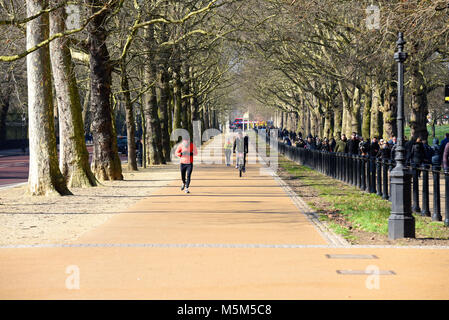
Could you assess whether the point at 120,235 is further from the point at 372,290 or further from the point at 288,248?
the point at 372,290

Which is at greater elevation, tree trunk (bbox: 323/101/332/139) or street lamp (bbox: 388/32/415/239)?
tree trunk (bbox: 323/101/332/139)

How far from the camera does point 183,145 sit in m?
21.1

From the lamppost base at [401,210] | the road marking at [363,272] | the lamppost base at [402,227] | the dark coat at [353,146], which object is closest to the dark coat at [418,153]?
the dark coat at [353,146]

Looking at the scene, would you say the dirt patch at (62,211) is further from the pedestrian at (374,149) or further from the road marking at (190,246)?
the pedestrian at (374,149)

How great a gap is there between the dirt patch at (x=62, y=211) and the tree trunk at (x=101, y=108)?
980mm

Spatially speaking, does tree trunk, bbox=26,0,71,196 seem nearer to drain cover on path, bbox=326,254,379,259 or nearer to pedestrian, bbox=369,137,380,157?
drain cover on path, bbox=326,254,379,259

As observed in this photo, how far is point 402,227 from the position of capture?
11727mm

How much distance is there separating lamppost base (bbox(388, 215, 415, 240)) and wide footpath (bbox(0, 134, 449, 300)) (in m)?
0.97

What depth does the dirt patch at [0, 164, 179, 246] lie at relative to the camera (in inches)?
476

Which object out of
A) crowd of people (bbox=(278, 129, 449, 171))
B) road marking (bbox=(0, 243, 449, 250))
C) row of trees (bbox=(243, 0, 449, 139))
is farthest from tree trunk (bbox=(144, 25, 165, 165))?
road marking (bbox=(0, 243, 449, 250))

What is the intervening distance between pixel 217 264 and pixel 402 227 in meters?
3.87

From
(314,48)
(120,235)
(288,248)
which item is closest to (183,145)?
(120,235)

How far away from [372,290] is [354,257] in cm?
221

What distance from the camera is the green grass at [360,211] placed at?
41.4 ft
